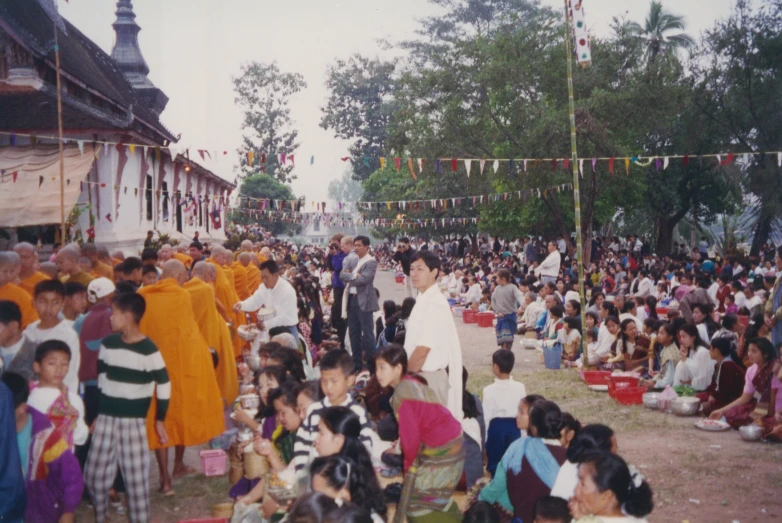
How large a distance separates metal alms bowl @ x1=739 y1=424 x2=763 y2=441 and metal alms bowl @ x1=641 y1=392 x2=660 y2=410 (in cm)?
138

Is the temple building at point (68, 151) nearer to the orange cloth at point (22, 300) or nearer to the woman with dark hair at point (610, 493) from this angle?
the orange cloth at point (22, 300)

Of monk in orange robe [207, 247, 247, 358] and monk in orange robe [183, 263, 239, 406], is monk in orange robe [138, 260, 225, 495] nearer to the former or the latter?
monk in orange robe [183, 263, 239, 406]

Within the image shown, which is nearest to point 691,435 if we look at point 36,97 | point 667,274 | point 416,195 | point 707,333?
point 707,333

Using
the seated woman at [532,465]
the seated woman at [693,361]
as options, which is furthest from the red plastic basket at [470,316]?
the seated woman at [532,465]

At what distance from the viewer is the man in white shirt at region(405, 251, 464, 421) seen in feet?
15.6

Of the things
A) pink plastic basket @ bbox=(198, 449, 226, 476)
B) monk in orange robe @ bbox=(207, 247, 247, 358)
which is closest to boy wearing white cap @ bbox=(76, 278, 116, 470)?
pink plastic basket @ bbox=(198, 449, 226, 476)

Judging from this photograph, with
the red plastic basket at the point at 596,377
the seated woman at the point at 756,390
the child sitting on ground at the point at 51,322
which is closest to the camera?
the child sitting on ground at the point at 51,322

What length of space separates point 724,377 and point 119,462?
6555mm

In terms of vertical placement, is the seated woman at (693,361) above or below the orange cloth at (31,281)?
below

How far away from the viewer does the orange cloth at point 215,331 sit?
7.64 m

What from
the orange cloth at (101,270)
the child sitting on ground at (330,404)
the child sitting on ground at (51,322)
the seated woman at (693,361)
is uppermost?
the orange cloth at (101,270)

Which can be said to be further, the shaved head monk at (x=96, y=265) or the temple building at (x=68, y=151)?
the temple building at (x=68, y=151)

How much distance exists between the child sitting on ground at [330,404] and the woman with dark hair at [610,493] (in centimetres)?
121

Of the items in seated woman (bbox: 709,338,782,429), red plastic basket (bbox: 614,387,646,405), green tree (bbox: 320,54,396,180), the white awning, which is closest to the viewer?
seated woman (bbox: 709,338,782,429)
